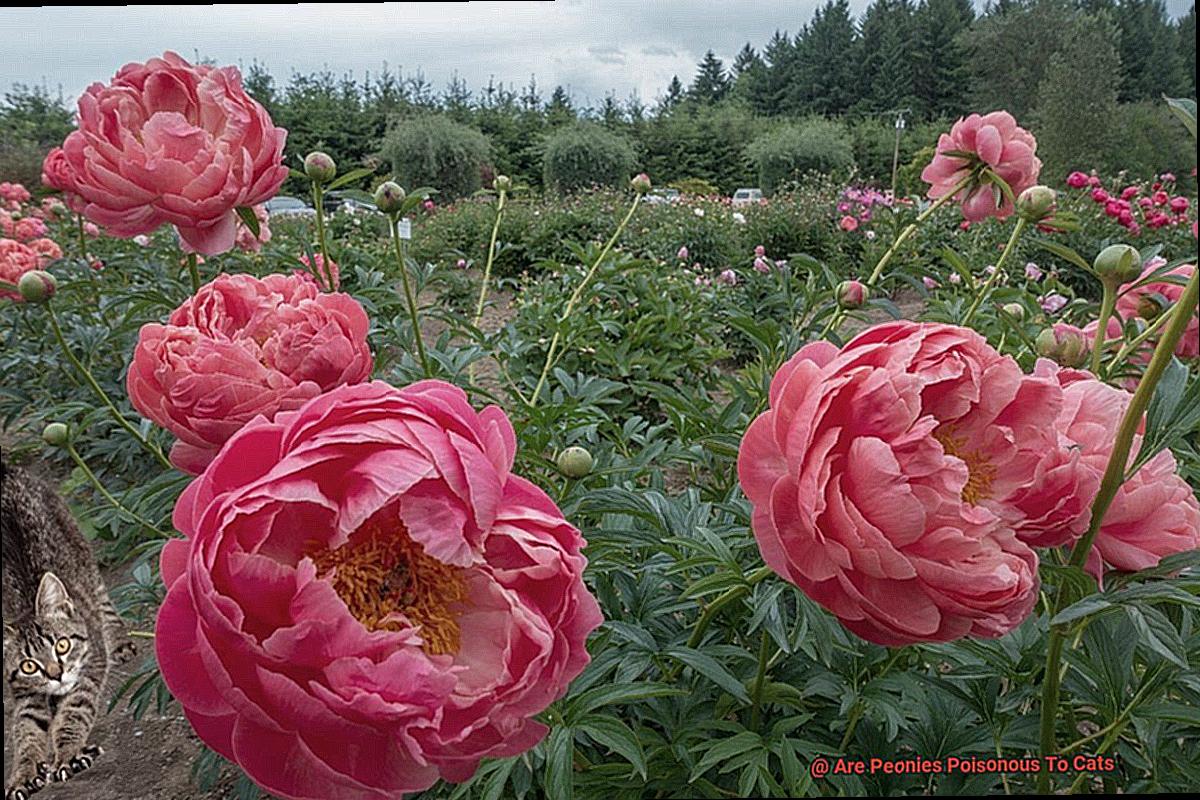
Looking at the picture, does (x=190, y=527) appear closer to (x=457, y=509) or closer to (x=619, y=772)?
(x=457, y=509)

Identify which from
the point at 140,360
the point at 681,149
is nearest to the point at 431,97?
the point at 681,149

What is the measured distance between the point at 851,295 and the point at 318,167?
373 mm

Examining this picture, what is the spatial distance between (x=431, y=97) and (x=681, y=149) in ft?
6.54

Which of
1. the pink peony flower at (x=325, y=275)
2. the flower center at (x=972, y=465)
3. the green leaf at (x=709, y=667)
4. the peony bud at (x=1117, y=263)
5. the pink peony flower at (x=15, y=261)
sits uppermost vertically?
the peony bud at (x=1117, y=263)

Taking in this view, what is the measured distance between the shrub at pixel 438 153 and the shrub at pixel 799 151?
1.98m

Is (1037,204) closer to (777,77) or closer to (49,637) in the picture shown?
(49,637)

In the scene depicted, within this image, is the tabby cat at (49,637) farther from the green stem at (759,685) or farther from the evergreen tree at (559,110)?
the evergreen tree at (559,110)

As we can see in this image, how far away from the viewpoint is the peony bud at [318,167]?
56 centimetres

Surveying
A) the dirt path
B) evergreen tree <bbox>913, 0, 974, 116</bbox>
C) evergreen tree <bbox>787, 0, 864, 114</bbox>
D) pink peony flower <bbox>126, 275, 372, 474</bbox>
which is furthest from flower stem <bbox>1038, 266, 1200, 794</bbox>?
evergreen tree <bbox>913, 0, 974, 116</bbox>

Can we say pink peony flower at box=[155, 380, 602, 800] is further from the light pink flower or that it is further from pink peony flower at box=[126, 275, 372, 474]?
the light pink flower

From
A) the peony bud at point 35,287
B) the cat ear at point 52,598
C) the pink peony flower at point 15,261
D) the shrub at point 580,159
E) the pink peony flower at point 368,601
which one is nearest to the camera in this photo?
the pink peony flower at point 368,601

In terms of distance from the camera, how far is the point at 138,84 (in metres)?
0.48

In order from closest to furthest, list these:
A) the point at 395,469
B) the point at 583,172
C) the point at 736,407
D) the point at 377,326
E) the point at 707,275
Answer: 1. the point at 395,469
2. the point at 736,407
3. the point at 377,326
4. the point at 707,275
5. the point at 583,172

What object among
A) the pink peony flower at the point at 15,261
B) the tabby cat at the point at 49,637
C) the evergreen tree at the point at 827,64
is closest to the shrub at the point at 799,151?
the evergreen tree at the point at 827,64
